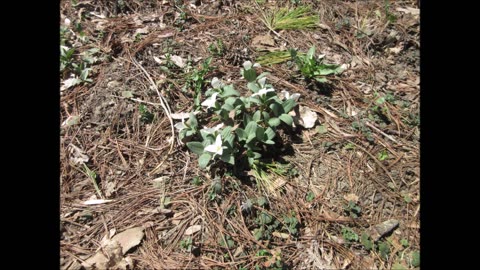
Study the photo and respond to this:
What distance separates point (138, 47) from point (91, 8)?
706 millimetres

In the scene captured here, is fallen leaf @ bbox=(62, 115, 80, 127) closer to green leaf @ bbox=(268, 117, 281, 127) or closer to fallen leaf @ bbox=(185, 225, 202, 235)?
fallen leaf @ bbox=(185, 225, 202, 235)

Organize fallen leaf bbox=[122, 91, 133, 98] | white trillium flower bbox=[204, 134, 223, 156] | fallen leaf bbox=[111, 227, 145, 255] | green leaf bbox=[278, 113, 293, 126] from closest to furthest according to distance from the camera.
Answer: fallen leaf bbox=[111, 227, 145, 255], white trillium flower bbox=[204, 134, 223, 156], green leaf bbox=[278, 113, 293, 126], fallen leaf bbox=[122, 91, 133, 98]

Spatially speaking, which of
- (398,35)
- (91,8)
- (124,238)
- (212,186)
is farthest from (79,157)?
(398,35)

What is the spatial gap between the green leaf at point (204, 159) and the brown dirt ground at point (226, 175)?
4.7 inches

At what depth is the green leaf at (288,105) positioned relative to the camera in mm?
2555

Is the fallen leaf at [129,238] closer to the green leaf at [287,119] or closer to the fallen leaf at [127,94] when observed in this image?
the fallen leaf at [127,94]

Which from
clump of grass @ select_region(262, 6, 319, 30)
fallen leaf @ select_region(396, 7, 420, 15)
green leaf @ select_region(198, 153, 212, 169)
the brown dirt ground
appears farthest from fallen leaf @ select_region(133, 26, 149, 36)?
fallen leaf @ select_region(396, 7, 420, 15)

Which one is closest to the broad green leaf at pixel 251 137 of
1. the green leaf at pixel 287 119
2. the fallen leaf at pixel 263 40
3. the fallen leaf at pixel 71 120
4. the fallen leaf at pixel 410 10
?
the green leaf at pixel 287 119

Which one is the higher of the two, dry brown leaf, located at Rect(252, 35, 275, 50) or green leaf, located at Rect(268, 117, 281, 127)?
dry brown leaf, located at Rect(252, 35, 275, 50)

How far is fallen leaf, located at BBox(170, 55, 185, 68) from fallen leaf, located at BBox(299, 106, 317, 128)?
3.33 feet

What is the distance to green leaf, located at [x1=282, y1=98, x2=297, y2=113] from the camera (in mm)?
2555

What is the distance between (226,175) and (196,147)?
0.87ft

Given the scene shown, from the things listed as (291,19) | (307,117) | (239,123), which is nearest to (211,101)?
(239,123)

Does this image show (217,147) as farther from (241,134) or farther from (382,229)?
(382,229)
